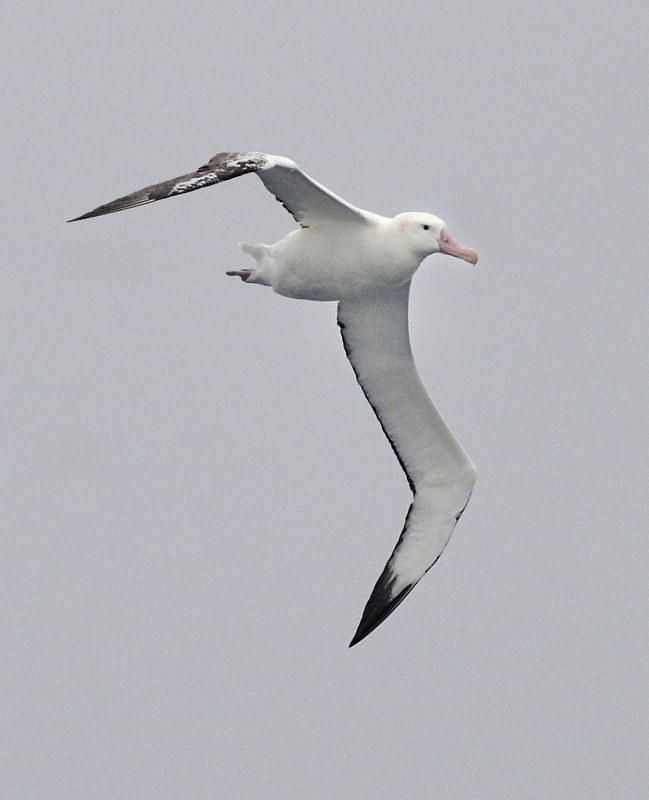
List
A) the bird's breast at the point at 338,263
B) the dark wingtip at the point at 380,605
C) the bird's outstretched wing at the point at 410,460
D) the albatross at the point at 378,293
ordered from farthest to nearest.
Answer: the dark wingtip at the point at 380,605 < the bird's outstretched wing at the point at 410,460 < the bird's breast at the point at 338,263 < the albatross at the point at 378,293

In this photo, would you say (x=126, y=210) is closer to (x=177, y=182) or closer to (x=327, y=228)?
(x=177, y=182)

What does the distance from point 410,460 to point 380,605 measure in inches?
68.7

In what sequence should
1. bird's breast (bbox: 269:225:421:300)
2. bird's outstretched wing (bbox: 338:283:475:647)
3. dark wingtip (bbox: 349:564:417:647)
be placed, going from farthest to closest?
dark wingtip (bbox: 349:564:417:647), bird's outstretched wing (bbox: 338:283:475:647), bird's breast (bbox: 269:225:421:300)

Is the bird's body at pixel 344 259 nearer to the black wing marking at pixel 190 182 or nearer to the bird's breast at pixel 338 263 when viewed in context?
the bird's breast at pixel 338 263

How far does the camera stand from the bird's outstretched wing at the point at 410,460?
2234 centimetres

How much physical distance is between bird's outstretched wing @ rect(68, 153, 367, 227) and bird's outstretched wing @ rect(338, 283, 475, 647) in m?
2.25

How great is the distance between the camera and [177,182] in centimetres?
1775

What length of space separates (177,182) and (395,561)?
22.8ft

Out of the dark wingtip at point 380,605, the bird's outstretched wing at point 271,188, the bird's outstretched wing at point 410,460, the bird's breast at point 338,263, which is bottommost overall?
the dark wingtip at point 380,605

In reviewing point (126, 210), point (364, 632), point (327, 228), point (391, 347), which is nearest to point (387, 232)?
point (327, 228)

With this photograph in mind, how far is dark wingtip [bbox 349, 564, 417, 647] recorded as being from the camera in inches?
903

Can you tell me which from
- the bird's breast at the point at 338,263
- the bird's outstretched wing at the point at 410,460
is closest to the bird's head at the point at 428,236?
the bird's breast at the point at 338,263

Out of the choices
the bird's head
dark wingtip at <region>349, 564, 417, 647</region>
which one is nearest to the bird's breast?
the bird's head

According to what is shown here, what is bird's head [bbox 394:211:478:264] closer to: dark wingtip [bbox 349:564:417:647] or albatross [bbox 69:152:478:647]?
albatross [bbox 69:152:478:647]
